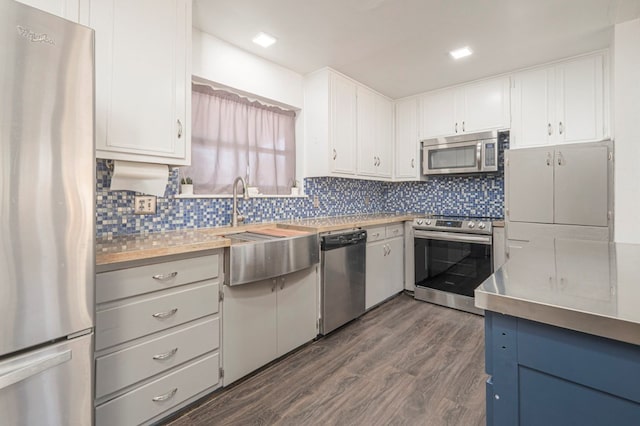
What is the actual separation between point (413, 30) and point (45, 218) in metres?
2.51

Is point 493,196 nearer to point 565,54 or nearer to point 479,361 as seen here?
point 565,54

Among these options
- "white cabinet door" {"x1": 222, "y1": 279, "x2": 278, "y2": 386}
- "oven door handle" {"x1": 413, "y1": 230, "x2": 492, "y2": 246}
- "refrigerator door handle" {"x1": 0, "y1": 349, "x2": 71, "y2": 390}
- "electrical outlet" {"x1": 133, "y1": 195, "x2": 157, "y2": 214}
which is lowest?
"white cabinet door" {"x1": 222, "y1": 279, "x2": 278, "y2": 386}

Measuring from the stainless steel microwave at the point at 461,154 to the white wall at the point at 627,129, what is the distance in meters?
1.04

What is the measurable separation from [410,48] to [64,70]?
2.46m

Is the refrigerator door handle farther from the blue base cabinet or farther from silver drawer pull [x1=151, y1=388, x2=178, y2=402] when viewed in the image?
the blue base cabinet

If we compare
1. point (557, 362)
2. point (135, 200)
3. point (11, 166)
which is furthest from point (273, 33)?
point (557, 362)

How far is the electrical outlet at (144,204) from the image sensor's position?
76.3 inches

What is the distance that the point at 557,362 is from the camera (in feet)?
2.37

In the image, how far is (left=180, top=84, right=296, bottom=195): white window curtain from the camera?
95.0 inches

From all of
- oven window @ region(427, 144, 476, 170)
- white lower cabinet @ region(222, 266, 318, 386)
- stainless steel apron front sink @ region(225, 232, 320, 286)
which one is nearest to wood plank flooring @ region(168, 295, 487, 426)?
white lower cabinet @ region(222, 266, 318, 386)

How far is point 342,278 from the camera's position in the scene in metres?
2.64

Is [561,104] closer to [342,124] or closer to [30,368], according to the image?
[342,124]

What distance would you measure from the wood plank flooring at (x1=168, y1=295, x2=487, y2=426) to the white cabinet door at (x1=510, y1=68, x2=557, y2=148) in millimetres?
1956

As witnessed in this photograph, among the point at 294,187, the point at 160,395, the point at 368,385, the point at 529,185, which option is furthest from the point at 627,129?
the point at 160,395
